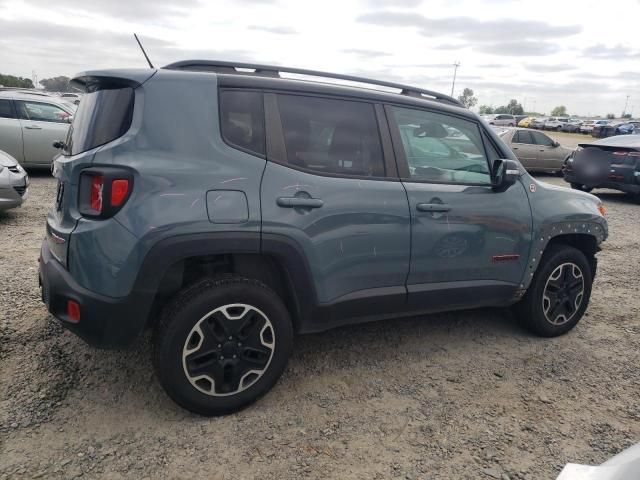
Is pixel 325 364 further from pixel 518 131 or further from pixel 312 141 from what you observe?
pixel 518 131

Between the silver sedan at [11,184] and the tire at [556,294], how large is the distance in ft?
19.5

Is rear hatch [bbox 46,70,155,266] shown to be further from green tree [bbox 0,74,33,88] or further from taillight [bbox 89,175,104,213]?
green tree [bbox 0,74,33,88]

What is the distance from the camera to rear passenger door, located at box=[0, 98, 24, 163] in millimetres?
9016

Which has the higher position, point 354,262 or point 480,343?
A: point 354,262

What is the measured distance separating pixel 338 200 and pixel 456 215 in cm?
89

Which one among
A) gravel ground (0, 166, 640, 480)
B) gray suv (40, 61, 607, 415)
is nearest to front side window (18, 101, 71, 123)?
gravel ground (0, 166, 640, 480)

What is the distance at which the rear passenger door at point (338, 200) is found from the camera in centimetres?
262

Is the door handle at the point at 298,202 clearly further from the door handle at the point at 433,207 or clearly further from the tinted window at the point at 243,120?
the door handle at the point at 433,207

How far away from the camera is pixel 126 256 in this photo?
229cm

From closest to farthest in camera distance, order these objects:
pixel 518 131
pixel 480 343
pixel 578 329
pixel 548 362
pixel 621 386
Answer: pixel 621 386
pixel 548 362
pixel 480 343
pixel 578 329
pixel 518 131

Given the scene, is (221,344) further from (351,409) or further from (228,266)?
(351,409)

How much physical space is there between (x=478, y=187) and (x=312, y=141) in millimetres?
1267

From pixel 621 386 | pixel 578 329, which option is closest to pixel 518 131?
pixel 578 329

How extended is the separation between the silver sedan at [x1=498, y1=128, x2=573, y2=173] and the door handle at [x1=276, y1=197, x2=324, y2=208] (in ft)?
41.9
